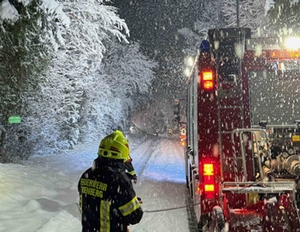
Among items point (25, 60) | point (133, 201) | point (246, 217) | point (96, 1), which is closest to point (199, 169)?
point (246, 217)

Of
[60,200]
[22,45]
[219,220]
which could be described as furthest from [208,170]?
[22,45]

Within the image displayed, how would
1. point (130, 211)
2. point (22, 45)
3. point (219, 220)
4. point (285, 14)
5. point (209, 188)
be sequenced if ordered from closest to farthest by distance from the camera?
point (130, 211) < point (219, 220) < point (209, 188) < point (22, 45) < point (285, 14)

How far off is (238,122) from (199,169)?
908mm

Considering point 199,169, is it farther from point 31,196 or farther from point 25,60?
point 25,60

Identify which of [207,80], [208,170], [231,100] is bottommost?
[208,170]

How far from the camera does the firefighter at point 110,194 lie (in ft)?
10.2

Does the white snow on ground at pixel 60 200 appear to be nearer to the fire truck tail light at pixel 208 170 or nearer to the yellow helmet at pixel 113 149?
the fire truck tail light at pixel 208 170

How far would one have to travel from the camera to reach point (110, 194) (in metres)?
3.12

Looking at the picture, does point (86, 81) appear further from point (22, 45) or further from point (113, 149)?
point (113, 149)

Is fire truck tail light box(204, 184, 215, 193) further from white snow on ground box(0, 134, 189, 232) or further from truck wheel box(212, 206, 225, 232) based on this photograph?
truck wheel box(212, 206, 225, 232)

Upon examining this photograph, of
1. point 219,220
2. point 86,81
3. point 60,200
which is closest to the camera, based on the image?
point 219,220

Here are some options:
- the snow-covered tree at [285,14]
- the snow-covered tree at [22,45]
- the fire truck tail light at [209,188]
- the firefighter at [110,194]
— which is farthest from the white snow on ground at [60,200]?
the snow-covered tree at [285,14]

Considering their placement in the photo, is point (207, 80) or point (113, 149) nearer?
A: point (113, 149)

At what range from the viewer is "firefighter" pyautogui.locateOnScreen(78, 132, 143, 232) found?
3096 millimetres
